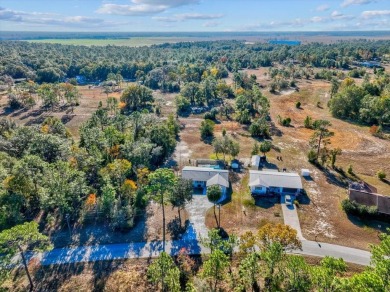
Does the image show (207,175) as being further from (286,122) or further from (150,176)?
(286,122)

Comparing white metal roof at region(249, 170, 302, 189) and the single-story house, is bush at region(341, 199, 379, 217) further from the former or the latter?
the single-story house

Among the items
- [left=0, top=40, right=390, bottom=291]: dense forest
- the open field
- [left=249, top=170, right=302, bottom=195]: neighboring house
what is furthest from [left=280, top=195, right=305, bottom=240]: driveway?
[left=0, top=40, right=390, bottom=291]: dense forest

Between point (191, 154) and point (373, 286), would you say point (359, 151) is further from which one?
point (373, 286)

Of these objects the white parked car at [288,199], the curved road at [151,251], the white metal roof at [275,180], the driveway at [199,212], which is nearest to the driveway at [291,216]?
the white parked car at [288,199]

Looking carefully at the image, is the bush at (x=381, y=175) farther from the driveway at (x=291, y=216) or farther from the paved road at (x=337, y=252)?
the paved road at (x=337, y=252)

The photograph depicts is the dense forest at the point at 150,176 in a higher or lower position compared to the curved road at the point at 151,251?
higher

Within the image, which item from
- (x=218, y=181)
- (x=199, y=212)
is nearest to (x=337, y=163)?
(x=218, y=181)
